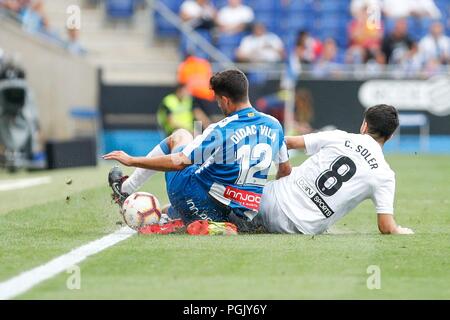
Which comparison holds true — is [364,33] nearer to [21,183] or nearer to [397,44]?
[397,44]

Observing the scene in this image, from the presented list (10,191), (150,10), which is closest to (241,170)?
(10,191)

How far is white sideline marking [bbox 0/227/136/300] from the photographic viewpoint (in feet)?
20.6

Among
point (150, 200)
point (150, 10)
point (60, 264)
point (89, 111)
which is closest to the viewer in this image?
point (60, 264)

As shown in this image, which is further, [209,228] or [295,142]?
[295,142]

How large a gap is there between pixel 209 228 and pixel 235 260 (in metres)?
1.62

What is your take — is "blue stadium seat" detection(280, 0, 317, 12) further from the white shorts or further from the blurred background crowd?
the white shorts

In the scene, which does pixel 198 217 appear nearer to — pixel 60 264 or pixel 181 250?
pixel 181 250

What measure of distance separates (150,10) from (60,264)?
861 inches

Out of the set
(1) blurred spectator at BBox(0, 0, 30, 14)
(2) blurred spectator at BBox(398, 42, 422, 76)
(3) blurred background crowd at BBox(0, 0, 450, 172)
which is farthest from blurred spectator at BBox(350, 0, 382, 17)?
(1) blurred spectator at BBox(0, 0, 30, 14)

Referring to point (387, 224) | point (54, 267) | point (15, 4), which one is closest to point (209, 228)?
point (387, 224)

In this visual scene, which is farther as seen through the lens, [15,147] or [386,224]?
[15,147]

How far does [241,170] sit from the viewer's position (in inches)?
349

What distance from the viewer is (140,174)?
960 cm
